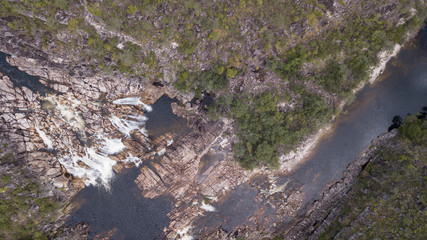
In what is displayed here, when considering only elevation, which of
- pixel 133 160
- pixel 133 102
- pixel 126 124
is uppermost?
pixel 133 102

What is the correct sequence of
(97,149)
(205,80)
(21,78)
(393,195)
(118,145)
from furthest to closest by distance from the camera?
(118,145)
(97,149)
(205,80)
(21,78)
(393,195)

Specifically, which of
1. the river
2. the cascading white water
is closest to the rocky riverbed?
the cascading white water

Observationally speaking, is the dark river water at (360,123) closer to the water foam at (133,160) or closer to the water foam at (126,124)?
the water foam at (133,160)

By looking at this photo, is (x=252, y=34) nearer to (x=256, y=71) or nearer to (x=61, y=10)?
(x=256, y=71)

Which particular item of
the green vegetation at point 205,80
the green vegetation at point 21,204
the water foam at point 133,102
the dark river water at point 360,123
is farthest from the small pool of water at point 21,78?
the dark river water at point 360,123

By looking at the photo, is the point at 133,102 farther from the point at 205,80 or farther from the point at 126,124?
the point at 205,80

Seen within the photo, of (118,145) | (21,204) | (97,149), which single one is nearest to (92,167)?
(97,149)

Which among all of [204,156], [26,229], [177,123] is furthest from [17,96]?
[204,156]

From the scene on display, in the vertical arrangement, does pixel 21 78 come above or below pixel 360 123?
above
